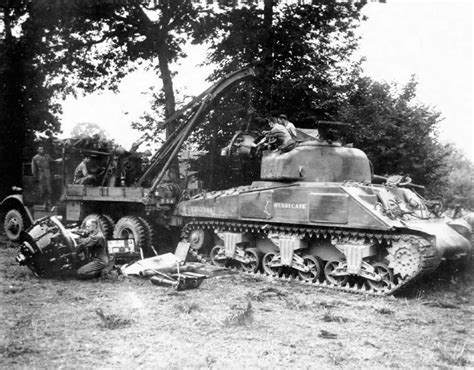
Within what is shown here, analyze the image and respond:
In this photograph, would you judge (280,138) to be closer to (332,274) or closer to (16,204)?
(332,274)

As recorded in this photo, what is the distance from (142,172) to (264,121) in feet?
13.0

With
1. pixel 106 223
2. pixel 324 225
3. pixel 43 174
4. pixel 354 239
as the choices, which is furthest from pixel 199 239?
pixel 43 174

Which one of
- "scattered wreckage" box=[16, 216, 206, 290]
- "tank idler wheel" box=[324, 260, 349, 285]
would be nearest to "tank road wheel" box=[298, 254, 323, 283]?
"tank idler wheel" box=[324, 260, 349, 285]

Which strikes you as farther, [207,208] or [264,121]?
[264,121]

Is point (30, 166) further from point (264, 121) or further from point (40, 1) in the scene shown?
point (264, 121)

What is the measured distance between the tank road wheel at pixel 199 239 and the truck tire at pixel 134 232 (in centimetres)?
127

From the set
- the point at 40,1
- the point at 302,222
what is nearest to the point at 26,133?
the point at 40,1

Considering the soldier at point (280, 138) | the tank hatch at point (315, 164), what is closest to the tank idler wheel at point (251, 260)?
the tank hatch at point (315, 164)

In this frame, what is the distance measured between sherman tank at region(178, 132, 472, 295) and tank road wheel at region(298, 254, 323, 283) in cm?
2

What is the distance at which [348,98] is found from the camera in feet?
53.6

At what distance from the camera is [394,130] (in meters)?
15.6

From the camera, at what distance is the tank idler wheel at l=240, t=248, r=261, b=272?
11.8 meters

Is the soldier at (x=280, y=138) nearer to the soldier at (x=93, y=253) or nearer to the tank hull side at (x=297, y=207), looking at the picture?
the tank hull side at (x=297, y=207)

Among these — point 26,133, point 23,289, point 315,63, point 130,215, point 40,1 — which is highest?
point 40,1
